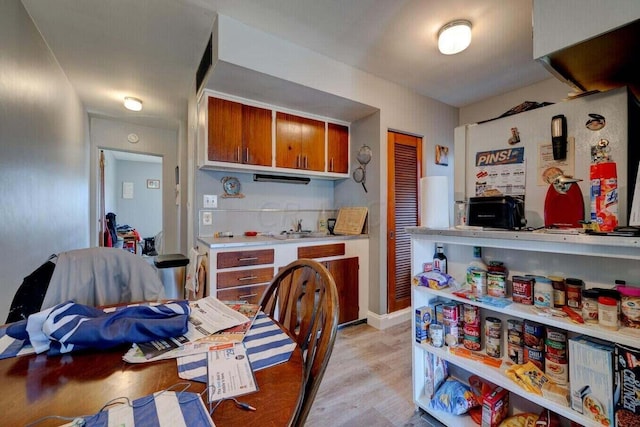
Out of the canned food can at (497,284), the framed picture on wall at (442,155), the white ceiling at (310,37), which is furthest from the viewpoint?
the framed picture on wall at (442,155)

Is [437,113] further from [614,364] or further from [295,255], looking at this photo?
[614,364]

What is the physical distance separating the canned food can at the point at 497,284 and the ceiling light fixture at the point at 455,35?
5.67ft

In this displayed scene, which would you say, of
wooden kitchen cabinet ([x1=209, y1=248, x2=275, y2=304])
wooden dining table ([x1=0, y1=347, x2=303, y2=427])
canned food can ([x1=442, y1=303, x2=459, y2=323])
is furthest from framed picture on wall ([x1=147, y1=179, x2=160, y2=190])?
canned food can ([x1=442, y1=303, x2=459, y2=323])

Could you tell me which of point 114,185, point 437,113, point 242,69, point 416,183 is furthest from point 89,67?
point 114,185

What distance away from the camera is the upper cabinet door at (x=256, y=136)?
7.95 feet

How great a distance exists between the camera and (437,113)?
10.6ft

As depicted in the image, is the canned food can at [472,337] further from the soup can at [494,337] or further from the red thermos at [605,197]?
the red thermos at [605,197]

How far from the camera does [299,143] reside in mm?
2715

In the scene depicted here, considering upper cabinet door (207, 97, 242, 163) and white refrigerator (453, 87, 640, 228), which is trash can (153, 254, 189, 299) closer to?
upper cabinet door (207, 97, 242, 163)

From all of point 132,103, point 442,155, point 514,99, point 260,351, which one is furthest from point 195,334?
point 514,99

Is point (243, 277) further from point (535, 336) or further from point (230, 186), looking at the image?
point (535, 336)

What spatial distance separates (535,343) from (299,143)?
92.8 inches

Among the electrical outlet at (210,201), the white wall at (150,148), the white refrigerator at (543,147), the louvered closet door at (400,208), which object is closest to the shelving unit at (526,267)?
the white refrigerator at (543,147)

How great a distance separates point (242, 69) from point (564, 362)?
8.10ft
